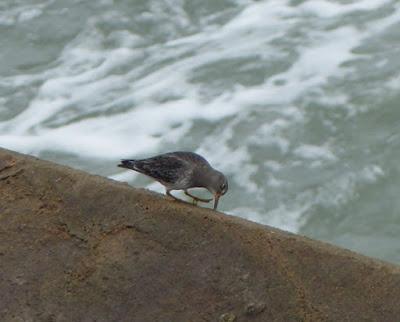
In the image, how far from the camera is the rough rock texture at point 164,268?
3518 millimetres

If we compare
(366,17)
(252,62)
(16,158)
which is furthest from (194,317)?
(366,17)

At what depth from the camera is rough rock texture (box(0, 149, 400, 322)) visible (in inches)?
138

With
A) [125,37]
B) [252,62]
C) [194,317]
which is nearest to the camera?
[194,317]

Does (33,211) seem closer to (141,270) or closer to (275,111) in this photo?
(141,270)

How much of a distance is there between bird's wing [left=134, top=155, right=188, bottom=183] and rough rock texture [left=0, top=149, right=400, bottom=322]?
890 mm

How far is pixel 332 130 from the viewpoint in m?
8.82

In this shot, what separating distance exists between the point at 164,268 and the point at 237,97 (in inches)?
238

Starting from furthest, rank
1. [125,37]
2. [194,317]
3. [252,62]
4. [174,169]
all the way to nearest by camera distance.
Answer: [125,37]
[252,62]
[174,169]
[194,317]

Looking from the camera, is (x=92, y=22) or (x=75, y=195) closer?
(x=75, y=195)

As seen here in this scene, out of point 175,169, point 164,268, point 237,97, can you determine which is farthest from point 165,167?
point 237,97

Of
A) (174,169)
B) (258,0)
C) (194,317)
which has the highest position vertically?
(194,317)

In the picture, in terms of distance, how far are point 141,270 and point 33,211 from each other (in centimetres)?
58

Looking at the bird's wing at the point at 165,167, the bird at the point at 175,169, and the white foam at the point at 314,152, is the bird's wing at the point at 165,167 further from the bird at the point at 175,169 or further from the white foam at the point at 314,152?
the white foam at the point at 314,152

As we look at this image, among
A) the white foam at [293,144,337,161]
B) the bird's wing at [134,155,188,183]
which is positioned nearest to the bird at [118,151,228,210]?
the bird's wing at [134,155,188,183]
